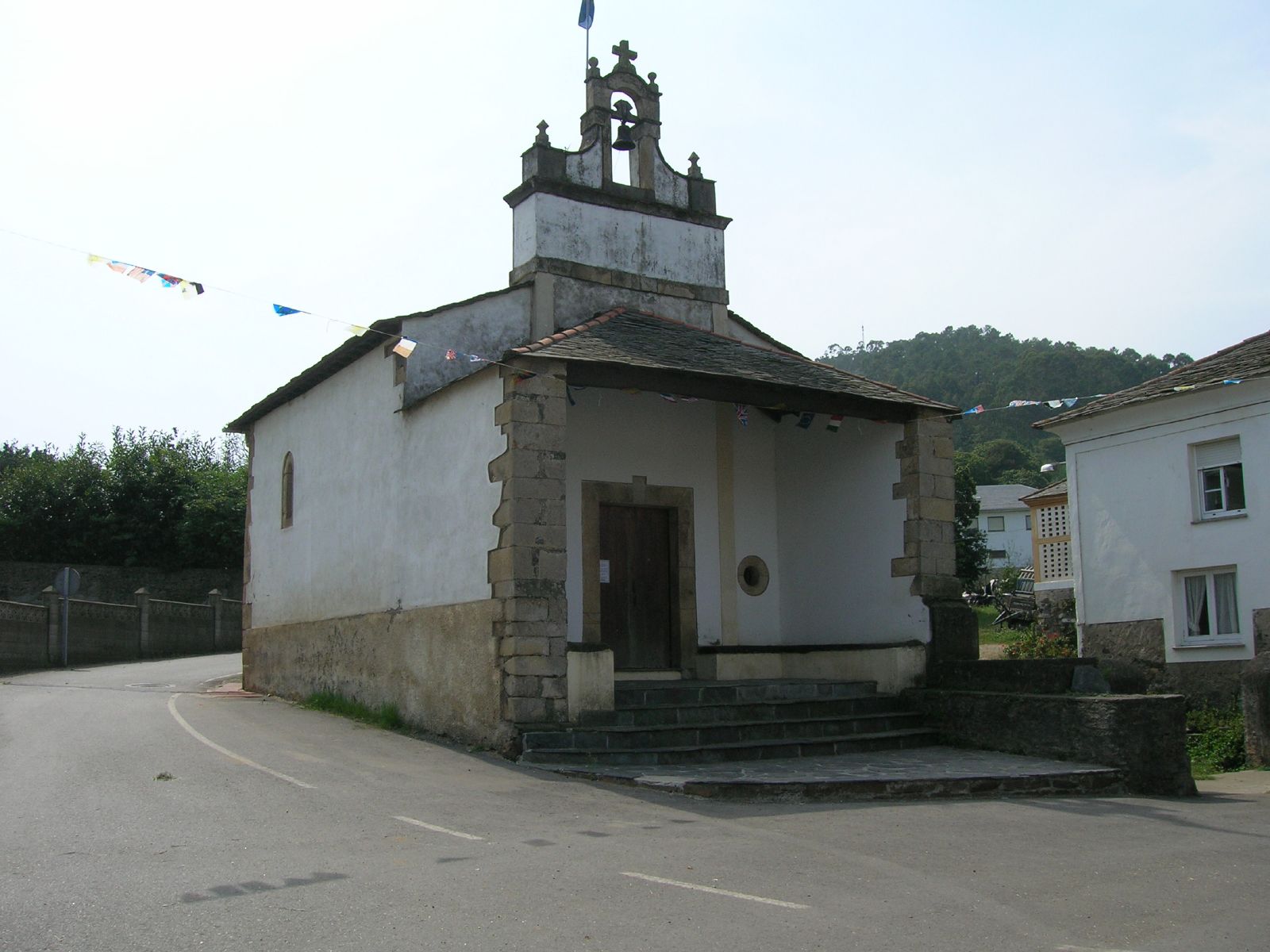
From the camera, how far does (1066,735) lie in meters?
11.5

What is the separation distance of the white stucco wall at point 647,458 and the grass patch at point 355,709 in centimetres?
226

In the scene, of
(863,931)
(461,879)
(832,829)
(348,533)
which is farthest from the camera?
(348,533)

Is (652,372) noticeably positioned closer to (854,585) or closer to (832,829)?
(854,585)

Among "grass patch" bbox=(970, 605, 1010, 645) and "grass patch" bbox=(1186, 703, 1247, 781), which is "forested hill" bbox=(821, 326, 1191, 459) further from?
"grass patch" bbox=(1186, 703, 1247, 781)

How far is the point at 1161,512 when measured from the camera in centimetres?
1889

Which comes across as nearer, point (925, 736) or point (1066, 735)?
point (1066, 735)

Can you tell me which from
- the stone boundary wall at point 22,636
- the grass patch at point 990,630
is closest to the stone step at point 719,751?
the grass patch at point 990,630

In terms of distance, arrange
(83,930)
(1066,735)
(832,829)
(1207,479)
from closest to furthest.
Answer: (83,930) → (832,829) → (1066,735) → (1207,479)

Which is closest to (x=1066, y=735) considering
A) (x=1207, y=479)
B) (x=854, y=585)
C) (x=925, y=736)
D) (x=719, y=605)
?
(x=925, y=736)

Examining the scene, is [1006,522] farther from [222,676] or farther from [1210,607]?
[222,676]

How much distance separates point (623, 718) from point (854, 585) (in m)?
4.33

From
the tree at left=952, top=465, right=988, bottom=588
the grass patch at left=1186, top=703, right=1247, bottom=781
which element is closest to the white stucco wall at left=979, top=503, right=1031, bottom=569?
the tree at left=952, top=465, right=988, bottom=588

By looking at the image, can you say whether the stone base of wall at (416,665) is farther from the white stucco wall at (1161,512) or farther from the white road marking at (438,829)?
the white stucco wall at (1161,512)

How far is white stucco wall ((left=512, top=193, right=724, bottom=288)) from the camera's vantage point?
15.5 metres
